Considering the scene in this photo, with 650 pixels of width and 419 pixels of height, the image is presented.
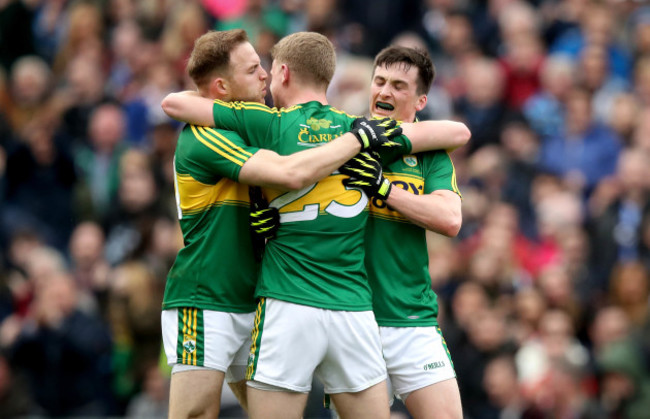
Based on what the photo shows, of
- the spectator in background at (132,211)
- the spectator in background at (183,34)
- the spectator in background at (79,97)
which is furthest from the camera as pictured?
the spectator in background at (183,34)

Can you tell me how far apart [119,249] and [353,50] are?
3.86m

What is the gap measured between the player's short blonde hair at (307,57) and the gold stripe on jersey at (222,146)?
1.96ft

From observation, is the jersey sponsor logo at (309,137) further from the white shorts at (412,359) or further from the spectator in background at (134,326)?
the spectator in background at (134,326)

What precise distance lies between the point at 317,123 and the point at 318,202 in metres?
0.48

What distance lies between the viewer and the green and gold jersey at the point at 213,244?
22.3 ft

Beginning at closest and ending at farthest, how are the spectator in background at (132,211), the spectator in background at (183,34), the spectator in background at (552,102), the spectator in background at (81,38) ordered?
1. the spectator in background at (132,211)
2. the spectator in background at (552,102)
3. the spectator in background at (183,34)
4. the spectator in background at (81,38)

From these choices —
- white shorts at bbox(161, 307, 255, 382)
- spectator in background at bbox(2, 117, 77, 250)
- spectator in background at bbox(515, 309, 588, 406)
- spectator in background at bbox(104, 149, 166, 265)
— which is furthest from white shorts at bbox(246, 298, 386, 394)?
spectator in background at bbox(2, 117, 77, 250)

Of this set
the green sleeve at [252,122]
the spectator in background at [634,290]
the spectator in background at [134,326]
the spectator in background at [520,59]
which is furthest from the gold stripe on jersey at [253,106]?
the spectator in background at [520,59]

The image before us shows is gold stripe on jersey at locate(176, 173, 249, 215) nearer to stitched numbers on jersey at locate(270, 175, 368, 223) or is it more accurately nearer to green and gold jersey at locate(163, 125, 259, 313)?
green and gold jersey at locate(163, 125, 259, 313)

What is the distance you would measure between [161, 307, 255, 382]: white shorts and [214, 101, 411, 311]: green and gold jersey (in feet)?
1.20

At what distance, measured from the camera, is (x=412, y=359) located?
6984 mm

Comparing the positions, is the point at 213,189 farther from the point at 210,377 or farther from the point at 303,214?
the point at 210,377

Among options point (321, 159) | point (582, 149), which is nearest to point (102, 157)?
point (582, 149)

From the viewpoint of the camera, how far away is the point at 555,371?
10695mm
